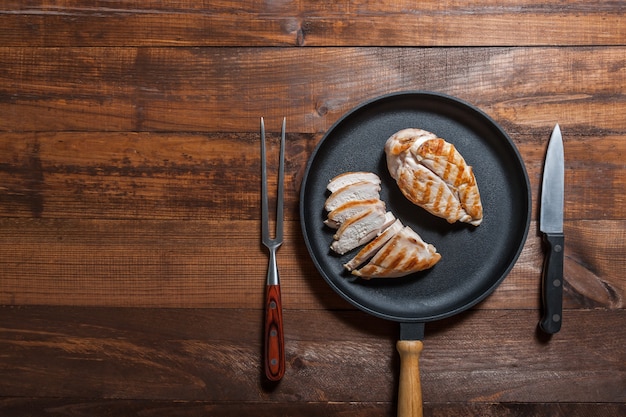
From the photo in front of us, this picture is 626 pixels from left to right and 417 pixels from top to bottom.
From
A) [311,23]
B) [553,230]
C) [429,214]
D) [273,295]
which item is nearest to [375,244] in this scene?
[429,214]

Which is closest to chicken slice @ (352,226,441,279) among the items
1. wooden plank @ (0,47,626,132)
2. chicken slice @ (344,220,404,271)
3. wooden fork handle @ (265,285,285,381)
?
chicken slice @ (344,220,404,271)

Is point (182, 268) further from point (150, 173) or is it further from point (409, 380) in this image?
point (409, 380)

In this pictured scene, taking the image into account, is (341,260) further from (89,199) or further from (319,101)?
(89,199)

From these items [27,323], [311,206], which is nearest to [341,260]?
[311,206]

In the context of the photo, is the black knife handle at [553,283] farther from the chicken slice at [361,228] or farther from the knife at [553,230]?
the chicken slice at [361,228]

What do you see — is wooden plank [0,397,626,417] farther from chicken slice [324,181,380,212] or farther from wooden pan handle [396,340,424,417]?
chicken slice [324,181,380,212]
